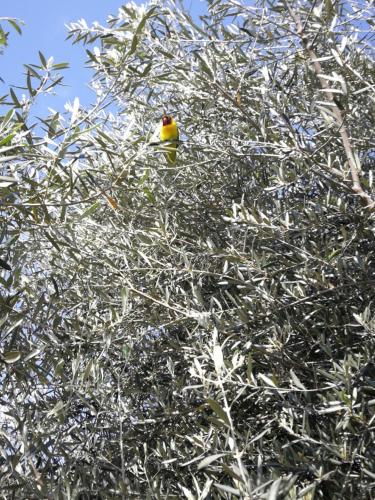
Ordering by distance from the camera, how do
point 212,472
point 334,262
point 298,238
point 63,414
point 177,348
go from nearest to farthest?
→ point 63,414, point 212,472, point 334,262, point 177,348, point 298,238

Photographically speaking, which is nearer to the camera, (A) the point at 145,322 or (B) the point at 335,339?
(B) the point at 335,339

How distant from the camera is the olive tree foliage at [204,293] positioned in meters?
2.07

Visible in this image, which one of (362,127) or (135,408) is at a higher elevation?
(362,127)

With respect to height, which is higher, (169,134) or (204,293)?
(169,134)

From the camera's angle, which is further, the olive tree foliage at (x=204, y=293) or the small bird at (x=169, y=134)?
the small bird at (x=169, y=134)

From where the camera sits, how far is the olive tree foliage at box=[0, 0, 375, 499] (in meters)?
2.07

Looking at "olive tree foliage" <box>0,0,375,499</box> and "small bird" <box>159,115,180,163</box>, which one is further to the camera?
"small bird" <box>159,115,180,163</box>

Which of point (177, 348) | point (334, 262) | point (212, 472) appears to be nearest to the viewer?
point (212, 472)

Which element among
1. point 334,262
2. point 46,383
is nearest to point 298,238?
point 334,262

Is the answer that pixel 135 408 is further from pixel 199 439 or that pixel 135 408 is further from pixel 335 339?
pixel 335 339

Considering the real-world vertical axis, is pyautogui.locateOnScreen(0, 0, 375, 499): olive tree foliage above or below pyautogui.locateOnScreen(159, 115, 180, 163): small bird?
below

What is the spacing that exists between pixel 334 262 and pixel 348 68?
0.77 m

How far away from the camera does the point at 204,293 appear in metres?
2.78

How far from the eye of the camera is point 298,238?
2.67m
